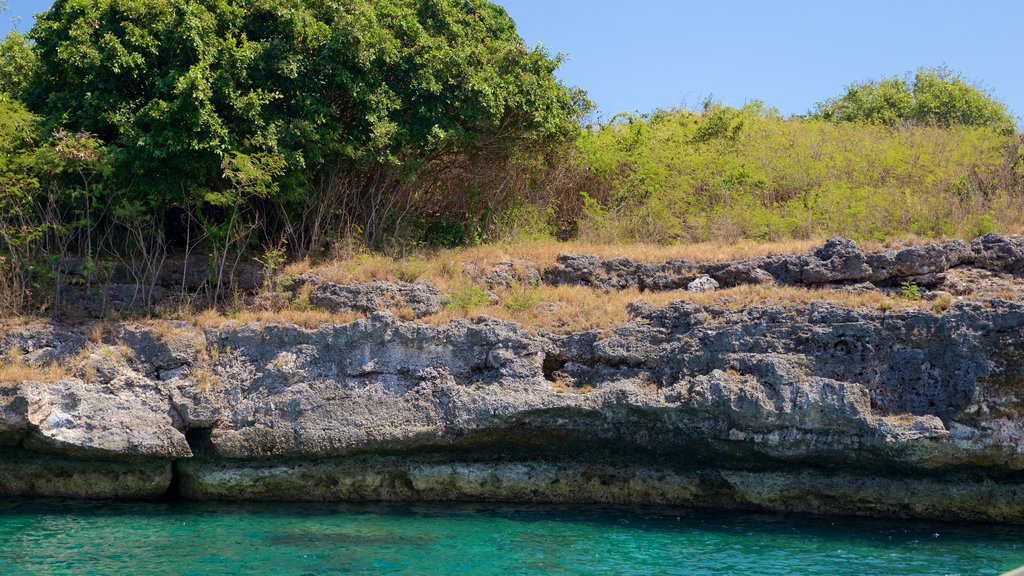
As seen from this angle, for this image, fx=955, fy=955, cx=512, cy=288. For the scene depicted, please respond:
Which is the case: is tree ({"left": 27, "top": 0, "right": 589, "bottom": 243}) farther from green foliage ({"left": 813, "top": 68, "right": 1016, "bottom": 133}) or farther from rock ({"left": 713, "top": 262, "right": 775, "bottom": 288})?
green foliage ({"left": 813, "top": 68, "right": 1016, "bottom": 133})

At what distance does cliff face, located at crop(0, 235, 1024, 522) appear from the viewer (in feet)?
39.2

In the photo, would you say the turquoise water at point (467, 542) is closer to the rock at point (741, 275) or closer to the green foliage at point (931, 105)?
the rock at point (741, 275)

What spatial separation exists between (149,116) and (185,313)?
299 centimetres

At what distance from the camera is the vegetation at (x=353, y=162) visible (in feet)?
48.0

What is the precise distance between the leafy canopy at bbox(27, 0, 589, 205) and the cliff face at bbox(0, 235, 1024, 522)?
2.81m

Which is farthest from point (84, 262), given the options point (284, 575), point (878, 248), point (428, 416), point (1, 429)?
point (878, 248)

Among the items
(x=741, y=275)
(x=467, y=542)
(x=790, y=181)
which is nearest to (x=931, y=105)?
(x=790, y=181)

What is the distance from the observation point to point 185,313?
14469mm

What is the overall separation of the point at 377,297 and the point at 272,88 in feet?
12.8

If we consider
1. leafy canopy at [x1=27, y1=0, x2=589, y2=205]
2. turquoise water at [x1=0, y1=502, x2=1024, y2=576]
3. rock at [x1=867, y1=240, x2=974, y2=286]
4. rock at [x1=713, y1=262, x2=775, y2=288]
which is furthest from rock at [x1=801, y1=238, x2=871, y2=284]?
leafy canopy at [x1=27, y1=0, x2=589, y2=205]

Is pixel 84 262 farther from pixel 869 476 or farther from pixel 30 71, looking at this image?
pixel 869 476

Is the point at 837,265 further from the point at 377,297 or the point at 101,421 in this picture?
the point at 101,421

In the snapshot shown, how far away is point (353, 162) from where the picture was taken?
54.3 feet

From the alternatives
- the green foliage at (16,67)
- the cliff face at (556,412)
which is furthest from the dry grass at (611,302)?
the green foliage at (16,67)
